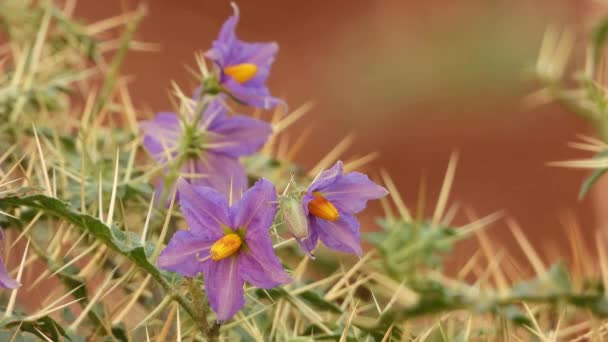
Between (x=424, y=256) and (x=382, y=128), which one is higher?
(x=424, y=256)

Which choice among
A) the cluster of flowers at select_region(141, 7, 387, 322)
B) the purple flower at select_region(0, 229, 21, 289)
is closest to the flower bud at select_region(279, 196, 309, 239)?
the cluster of flowers at select_region(141, 7, 387, 322)

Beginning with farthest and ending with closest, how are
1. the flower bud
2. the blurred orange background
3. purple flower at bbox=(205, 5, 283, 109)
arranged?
the blurred orange background
purple flower at bbox=(205, 5, 283, 109)
the flower bud

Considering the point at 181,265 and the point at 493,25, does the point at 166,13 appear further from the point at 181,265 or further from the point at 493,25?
the point at 181,265

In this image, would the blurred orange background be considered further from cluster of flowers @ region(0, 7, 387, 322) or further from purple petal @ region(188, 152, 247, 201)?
cluster of flowers @ region(0, 7, 387, 322)

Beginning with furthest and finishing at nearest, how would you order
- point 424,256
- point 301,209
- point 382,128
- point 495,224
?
point 382,128 → point 495,224 → point 424,256 → point 301,209

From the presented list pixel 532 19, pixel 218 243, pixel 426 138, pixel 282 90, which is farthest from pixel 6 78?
pixel 532 19

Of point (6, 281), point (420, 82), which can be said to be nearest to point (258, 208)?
point (6, 281)
